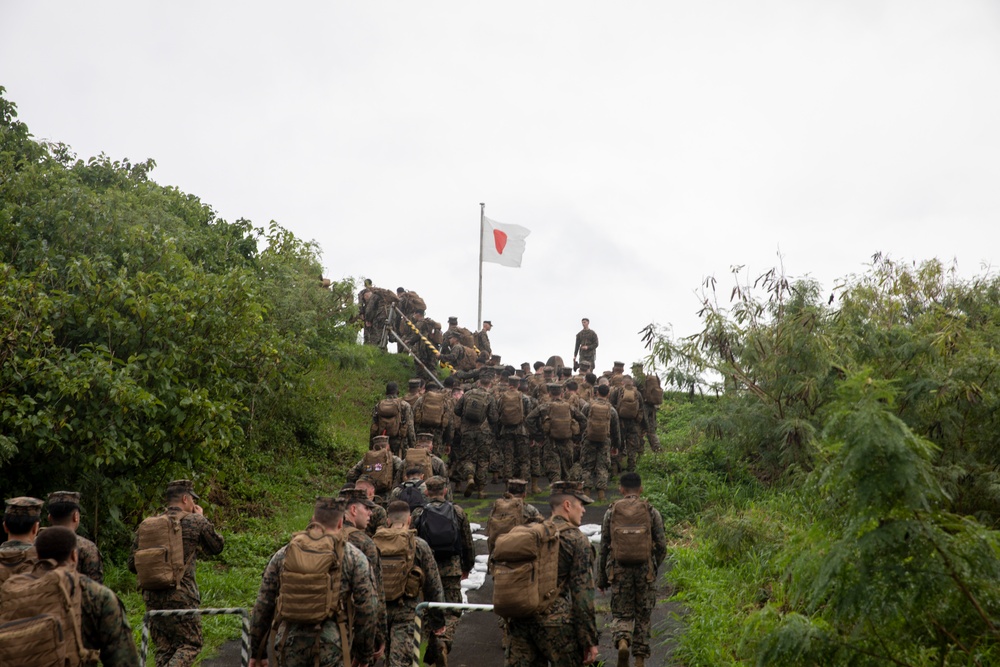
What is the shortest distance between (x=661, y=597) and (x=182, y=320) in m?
7.43

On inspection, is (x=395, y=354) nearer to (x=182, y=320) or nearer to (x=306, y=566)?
(x=182, y=320)

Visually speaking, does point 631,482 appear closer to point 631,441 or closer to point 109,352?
point 109,352

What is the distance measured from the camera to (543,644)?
696 cm

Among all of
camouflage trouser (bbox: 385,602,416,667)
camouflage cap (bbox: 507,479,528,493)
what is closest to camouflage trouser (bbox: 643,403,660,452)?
→ camouflage cap (bbox: 507,479,528,493)

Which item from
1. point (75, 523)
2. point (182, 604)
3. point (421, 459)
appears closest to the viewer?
point (75, 523)

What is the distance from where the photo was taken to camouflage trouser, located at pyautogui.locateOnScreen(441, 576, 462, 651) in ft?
29.7

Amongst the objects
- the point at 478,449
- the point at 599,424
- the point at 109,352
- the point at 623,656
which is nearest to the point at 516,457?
the point at 478,449

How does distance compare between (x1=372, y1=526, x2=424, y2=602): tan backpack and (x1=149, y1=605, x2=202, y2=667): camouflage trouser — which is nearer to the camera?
(x1=372, y1=526, x2=424, y2=602): tan backpack

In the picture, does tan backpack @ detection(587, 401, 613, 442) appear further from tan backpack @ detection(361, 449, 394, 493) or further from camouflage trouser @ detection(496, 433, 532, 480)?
tan backpack @ detection(361, 449, 394, 493)

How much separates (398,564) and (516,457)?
10044 millimetres

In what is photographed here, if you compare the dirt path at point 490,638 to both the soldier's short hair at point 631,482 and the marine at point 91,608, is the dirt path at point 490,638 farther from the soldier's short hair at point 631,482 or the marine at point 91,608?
the marine at point 91,608

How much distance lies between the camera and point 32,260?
41.6 feet

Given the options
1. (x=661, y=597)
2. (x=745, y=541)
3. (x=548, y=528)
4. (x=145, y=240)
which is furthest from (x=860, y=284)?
(x=145, y=240)

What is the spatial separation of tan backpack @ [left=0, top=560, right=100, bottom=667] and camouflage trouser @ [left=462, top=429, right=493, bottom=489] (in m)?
12.2
